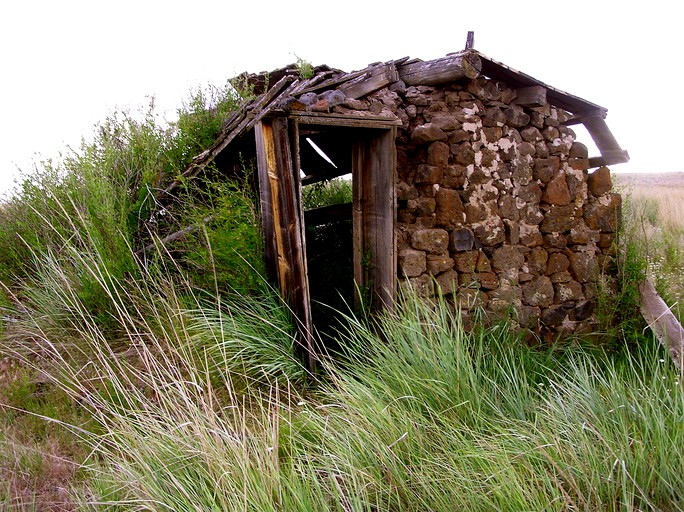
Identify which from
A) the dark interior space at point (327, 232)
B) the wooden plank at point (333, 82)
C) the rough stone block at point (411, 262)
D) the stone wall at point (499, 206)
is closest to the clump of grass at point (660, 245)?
the stone wall at point (499, 206)

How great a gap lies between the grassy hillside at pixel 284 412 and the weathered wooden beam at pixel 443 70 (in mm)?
1880

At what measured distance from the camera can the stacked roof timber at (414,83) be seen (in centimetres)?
489

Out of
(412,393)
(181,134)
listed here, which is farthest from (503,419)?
(181,134)

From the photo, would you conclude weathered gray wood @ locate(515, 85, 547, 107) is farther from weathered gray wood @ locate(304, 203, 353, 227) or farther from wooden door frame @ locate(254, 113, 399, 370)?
weathered gray wood @ locate(304, 203, 353, 227)

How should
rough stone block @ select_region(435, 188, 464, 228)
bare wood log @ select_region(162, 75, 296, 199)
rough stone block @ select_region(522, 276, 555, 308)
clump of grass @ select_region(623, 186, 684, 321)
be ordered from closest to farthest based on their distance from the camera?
rough stone block @ select_region(435, 188, 464, 228)
bare wood log @ select_region(162, 75, 296, 199)
rough stone block @ select_region(522, 276, 555, 308)
clump of grass @ select_region(623, 186, 684, 321)

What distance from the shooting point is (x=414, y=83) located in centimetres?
535

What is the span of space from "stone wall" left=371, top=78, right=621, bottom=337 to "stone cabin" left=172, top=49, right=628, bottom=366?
0.01 metres

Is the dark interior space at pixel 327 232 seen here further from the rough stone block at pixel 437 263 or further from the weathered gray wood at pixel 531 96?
the weathered gray wood at pixel 531 96

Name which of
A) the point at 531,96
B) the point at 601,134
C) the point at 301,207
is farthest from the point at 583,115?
the point at 301,207

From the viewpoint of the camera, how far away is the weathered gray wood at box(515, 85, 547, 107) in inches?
222

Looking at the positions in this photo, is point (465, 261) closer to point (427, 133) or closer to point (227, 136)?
point (427, 133)

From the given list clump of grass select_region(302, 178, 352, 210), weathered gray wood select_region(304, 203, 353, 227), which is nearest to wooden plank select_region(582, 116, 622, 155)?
weathered gray wood select_region(304, 203, 353, 227)

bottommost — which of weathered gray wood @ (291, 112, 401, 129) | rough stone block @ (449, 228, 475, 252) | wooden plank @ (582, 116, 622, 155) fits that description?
rough stone block @ (449, 228, 475, 252)

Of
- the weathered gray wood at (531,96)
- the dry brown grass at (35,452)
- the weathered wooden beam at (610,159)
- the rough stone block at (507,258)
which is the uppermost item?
the weathered gray wood at (531,96)
